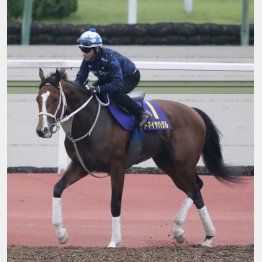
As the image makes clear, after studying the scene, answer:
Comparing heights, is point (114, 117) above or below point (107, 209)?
above

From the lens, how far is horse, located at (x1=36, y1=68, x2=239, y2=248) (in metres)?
8.53

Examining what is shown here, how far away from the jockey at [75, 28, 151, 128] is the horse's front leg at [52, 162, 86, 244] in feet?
2.39

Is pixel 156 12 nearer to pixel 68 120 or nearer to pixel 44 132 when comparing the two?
pixel 68 120

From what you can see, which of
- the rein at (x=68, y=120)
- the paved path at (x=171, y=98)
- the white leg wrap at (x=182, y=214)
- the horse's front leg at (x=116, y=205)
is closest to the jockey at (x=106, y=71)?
the rein at (x=68, y=120)

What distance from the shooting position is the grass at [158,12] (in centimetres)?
3597

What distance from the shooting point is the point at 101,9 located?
127ft

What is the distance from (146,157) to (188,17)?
27756 millimetres

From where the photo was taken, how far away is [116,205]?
869 cm

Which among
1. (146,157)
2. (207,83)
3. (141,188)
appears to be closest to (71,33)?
(207,83)

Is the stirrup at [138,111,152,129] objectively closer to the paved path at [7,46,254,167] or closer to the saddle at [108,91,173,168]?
the saddle at [108,91,173,168]

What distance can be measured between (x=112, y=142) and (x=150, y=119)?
0.56m

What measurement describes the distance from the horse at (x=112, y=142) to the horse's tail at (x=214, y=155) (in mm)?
10

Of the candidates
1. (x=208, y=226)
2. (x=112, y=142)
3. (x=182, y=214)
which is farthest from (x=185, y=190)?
(x=112, y=142)
